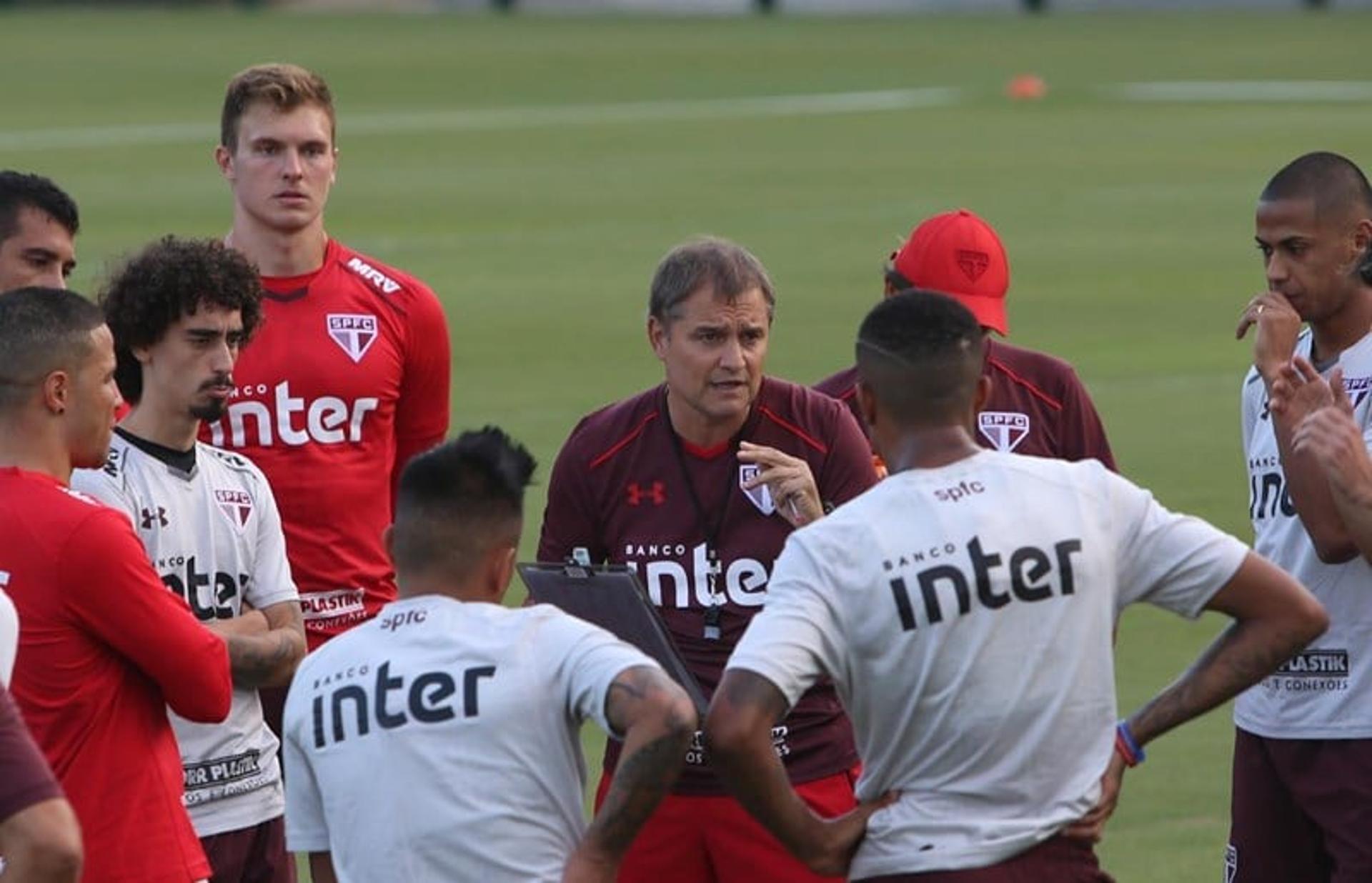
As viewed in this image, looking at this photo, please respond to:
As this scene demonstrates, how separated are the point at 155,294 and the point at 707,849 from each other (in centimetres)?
205

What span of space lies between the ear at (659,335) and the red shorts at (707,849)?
116cm

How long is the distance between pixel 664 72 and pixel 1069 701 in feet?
162

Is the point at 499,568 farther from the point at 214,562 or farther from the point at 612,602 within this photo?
the point at 214,562

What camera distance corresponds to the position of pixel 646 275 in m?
26.7

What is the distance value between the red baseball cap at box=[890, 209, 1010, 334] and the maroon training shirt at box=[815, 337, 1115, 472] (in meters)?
0.12

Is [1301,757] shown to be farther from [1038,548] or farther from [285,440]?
[285,440]

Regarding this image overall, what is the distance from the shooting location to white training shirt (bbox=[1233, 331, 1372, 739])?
7309 millimetres

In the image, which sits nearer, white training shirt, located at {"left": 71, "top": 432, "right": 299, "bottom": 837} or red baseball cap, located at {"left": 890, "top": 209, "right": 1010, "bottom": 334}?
white training shirt, located at {"left": 71, "top": 432, "right": 299, "bottom": 837}

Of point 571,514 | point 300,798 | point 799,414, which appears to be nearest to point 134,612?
point 300,798

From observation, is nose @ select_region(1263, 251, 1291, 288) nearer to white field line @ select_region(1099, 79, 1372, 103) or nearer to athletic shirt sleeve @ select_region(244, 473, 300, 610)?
athletic shirt sleeve @ select_region(244, 473, 300, 610)

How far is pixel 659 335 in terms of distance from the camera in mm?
7289

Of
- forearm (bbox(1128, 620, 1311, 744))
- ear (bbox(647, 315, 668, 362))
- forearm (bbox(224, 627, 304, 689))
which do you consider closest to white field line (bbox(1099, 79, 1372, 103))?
ear (bbox(647, 315, 668, 362))

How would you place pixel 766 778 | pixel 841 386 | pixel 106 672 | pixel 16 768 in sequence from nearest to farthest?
pixel 16 768
pixel 766 778
pixel 106 672
pixel 841 386

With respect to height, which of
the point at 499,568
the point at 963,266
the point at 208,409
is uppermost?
the point at 963,266
